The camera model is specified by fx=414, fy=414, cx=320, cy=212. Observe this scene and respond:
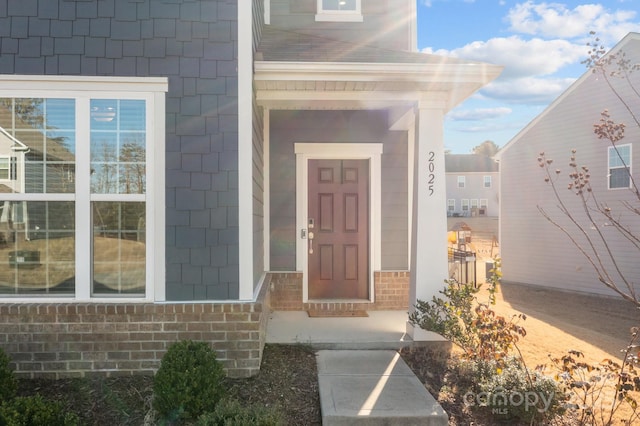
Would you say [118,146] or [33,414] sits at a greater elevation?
[118,146]

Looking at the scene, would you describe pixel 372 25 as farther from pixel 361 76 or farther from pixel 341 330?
pixel 341 330

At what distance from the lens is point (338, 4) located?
20.0ft

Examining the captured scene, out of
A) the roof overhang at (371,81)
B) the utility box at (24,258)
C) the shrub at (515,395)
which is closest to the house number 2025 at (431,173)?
the roof overhang at (371,81)

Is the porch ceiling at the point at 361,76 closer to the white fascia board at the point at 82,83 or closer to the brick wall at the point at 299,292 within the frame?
the white fascia board at the point at 82,83

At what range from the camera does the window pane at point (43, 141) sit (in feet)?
12.3

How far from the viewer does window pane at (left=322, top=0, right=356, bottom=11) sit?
6086 millimetres

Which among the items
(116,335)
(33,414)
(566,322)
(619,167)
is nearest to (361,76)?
(116,335)

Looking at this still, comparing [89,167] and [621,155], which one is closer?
[89,167]

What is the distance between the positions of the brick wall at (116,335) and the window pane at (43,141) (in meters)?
1.16

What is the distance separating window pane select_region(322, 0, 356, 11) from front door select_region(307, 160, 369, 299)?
88.9 inches

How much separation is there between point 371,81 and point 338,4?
8.52 feet

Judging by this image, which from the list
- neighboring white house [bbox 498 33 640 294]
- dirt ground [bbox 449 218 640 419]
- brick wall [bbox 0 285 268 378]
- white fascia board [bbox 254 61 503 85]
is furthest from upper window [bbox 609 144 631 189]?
brick wall [bbox 0 285 268 378]

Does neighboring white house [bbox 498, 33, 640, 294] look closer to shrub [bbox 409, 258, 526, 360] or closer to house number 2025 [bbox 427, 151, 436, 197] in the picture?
shrub [bbox 409, 258, 526, 360]

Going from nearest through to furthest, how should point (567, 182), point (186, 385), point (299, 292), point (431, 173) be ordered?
point (186, 385)
point (431, 173)
point (299, 292)
point (567, 182)
